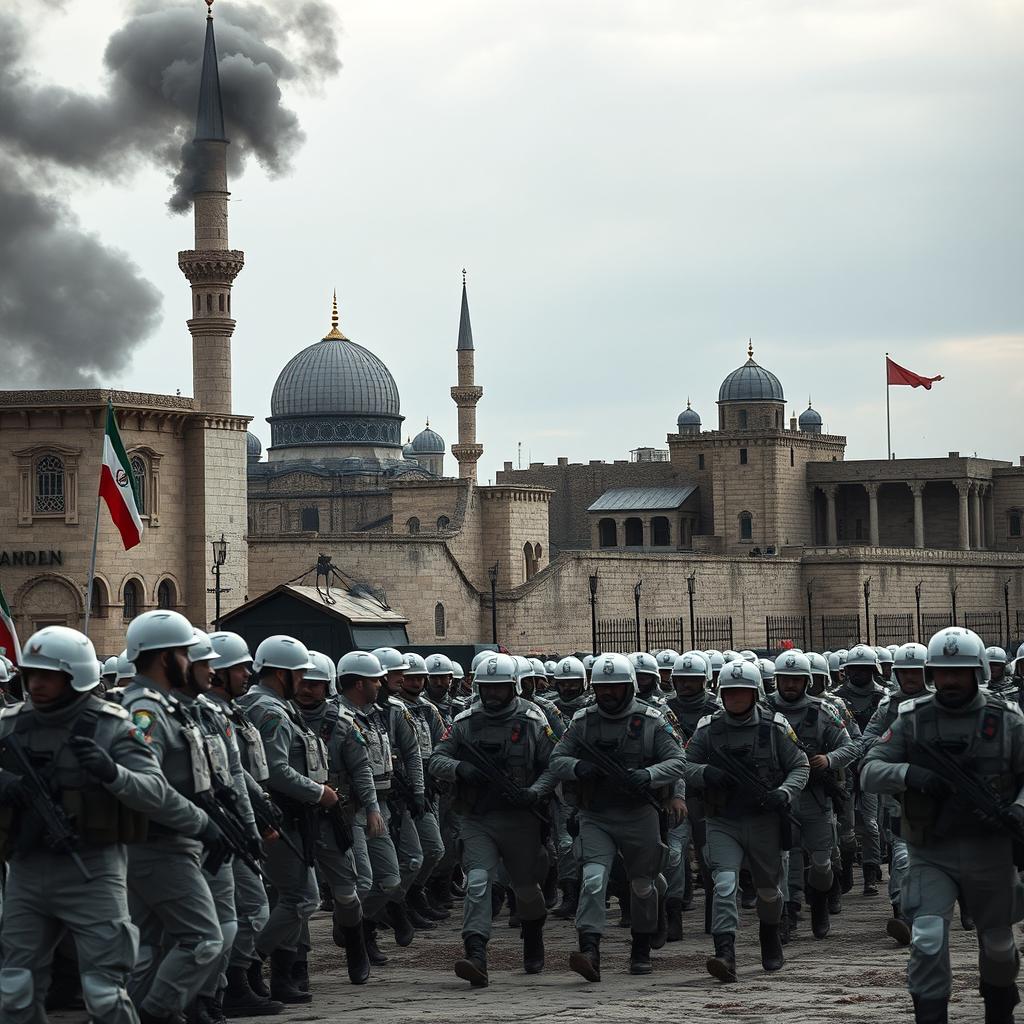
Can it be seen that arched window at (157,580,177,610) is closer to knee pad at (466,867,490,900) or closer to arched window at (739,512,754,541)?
arched window at (739,512,754,541)

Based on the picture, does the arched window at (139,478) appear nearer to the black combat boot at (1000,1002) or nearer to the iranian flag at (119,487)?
the iranian flag at (119,487)

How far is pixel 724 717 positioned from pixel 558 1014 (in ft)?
7.65

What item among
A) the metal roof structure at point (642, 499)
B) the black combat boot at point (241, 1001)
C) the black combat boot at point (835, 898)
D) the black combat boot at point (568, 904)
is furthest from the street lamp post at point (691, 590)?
the black combat boot at point (241, 1001)

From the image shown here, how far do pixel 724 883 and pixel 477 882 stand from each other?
4.39 feet

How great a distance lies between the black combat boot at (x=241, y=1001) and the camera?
1092cm

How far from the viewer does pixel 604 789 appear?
479 inches

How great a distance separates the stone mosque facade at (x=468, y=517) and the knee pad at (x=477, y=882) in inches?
1546

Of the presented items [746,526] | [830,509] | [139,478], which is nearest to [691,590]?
[139,478]

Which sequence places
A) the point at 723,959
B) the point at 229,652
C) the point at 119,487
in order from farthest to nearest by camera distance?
1. the point at 119,487
2. the point at 723,959
3. the point at 229,652

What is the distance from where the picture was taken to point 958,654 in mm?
9453

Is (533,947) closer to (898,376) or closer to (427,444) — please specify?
(898,376)

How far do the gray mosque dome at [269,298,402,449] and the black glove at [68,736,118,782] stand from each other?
83143mm

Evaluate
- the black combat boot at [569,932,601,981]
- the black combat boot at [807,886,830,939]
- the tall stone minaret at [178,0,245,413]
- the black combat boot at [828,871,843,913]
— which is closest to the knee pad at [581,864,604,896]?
the black combat boot at [569,932,601,981]

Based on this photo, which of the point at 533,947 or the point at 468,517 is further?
the point at 468,517
